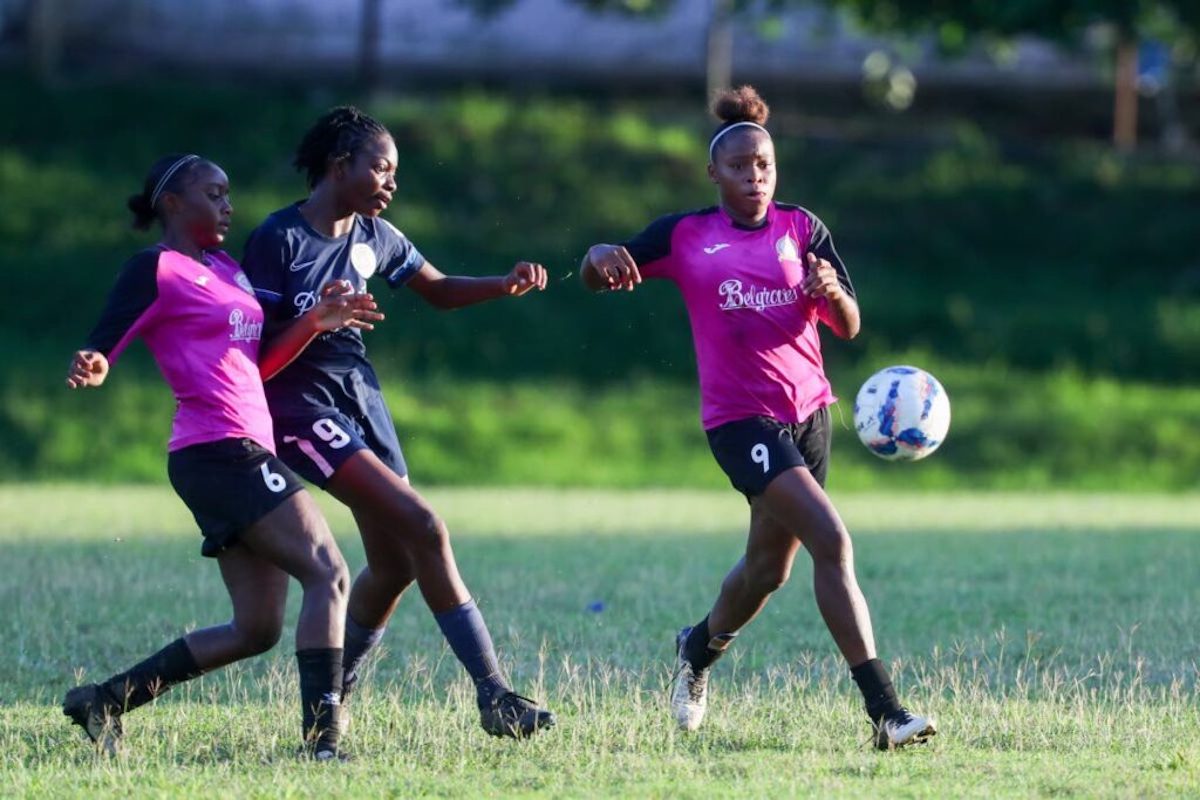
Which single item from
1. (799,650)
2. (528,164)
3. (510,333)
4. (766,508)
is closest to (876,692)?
(766,508)

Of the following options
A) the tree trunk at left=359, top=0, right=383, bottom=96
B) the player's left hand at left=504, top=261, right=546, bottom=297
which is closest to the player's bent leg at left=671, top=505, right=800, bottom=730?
the player's left hand at left=504, top=261, right=546, bottom=297

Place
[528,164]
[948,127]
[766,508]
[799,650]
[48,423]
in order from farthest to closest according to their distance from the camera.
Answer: [948,127], [528,164], [48,423], [799,650], [766,508]

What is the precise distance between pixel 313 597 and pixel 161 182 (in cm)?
162

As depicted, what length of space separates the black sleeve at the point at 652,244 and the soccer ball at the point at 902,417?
3.83ft

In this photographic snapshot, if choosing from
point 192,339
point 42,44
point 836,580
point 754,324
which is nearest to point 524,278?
point 754,324

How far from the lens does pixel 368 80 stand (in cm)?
3164

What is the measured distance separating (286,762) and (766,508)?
1985 millimetres

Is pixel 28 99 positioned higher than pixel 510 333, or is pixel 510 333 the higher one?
pixel 28 99

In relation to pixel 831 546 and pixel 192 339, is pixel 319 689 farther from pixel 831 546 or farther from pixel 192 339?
pixel 831 546

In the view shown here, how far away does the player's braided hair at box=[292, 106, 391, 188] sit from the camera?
24.1 ft

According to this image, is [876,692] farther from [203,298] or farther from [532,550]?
[532,550]

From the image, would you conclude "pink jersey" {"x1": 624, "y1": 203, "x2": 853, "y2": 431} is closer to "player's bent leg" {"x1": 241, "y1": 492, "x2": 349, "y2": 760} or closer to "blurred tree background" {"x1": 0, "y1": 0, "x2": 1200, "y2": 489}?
"player's bent leg" {"x1": 241, "y1": 492, "x2": 349, "y2": 760}

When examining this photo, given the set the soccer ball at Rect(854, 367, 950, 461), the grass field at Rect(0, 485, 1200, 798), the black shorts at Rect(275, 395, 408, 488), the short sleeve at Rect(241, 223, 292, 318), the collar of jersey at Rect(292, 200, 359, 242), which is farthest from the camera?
the soccer ball at Rect(854, 367, 950, 461)

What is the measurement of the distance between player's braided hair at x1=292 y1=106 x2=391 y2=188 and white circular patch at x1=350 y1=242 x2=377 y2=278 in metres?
0.32
